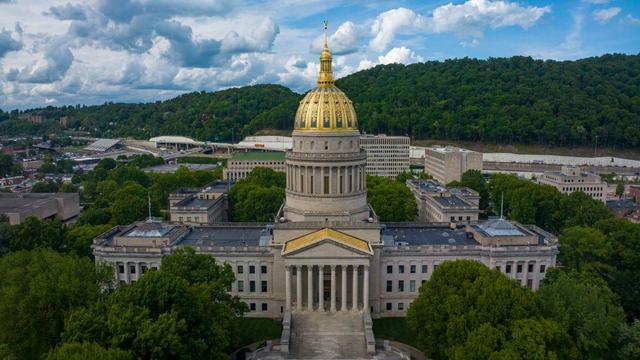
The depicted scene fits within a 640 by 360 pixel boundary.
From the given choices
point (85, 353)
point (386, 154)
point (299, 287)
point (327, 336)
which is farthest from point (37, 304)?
point (386, 154)

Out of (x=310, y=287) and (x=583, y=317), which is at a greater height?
(x=583, y=317)

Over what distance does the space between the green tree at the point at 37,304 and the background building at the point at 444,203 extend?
201 feet

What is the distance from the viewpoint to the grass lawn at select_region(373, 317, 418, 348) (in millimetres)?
59250

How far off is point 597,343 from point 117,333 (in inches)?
1752

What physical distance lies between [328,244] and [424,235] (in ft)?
64.9

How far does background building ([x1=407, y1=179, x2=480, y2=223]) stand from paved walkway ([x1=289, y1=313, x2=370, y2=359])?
110 feet

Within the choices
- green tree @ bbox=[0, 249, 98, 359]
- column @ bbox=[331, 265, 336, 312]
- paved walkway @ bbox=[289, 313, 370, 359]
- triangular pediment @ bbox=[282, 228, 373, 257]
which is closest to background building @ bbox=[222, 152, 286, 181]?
triangular pediment @ bbox=[282, 228, 373, 257]

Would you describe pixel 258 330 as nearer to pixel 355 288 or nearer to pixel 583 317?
pixel 355 288

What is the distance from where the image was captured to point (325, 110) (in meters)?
70.8

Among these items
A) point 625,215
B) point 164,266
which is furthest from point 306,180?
point 625,215

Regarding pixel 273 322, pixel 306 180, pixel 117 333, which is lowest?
pixel 273 322

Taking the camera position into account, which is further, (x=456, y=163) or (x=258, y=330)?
(x=456, y=163)

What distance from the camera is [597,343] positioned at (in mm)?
45781

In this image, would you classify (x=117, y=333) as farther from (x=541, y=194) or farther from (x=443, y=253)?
(x=541, y=194)
